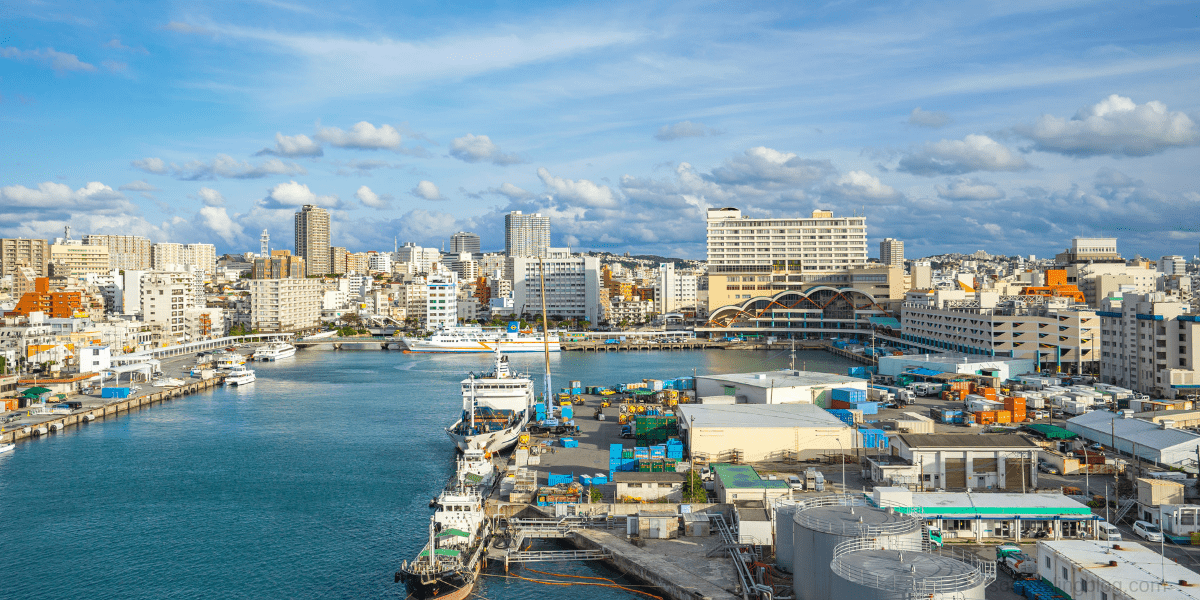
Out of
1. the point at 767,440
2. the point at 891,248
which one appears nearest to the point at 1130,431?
the point at 767,440

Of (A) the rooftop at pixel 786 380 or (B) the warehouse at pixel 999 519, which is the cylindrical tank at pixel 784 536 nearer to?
(B) the warehouse at pixel 999 519

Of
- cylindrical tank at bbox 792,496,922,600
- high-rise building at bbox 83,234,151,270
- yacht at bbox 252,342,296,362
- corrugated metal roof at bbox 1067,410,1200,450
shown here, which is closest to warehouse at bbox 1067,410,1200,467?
corrugated metal roof at bbox 1067,410,1200,450

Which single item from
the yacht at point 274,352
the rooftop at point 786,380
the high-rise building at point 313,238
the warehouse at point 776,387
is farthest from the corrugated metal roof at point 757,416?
the high-rise building at point 313,238

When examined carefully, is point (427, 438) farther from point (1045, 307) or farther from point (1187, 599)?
point (1045, 307)

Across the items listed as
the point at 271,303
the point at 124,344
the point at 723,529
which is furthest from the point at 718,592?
the point at 271,303

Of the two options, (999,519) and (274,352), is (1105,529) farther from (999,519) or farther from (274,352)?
(274,352)

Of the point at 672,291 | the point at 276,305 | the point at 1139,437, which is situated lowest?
the point at 1139,437
